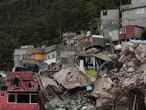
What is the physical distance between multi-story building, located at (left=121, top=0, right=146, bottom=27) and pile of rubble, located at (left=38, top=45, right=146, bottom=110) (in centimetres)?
1918

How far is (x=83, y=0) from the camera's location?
8412 centimetres

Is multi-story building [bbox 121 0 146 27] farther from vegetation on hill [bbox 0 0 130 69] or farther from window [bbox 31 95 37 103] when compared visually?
window [bbox 31 95 37 103]

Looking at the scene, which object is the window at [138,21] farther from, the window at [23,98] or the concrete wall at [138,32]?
the window at [23,98]

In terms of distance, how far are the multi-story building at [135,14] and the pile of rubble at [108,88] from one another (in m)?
19.2

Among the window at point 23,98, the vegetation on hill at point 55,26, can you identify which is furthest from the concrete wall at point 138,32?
the window at point 23,98

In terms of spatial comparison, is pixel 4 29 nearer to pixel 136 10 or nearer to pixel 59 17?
pixel 59 17

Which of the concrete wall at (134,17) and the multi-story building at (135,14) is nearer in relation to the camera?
the concrete wall at (134,17)

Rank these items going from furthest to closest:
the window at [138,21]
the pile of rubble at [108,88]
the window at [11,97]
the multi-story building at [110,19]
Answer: the multi-story building at [110,19], the window at [138,21], the window at [11,97], the pile of rubble at [108,88]

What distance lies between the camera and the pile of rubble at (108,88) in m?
36.6

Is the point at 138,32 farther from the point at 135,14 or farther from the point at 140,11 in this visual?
the point at 135,14

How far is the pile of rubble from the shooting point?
3662 centimetres

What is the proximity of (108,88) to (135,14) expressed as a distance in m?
25.8

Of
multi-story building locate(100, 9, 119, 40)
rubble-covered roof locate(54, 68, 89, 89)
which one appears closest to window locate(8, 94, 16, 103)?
rubble-covered roof locate(54, 68, 89, 89)

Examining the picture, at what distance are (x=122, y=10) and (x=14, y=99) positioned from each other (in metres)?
28.7
